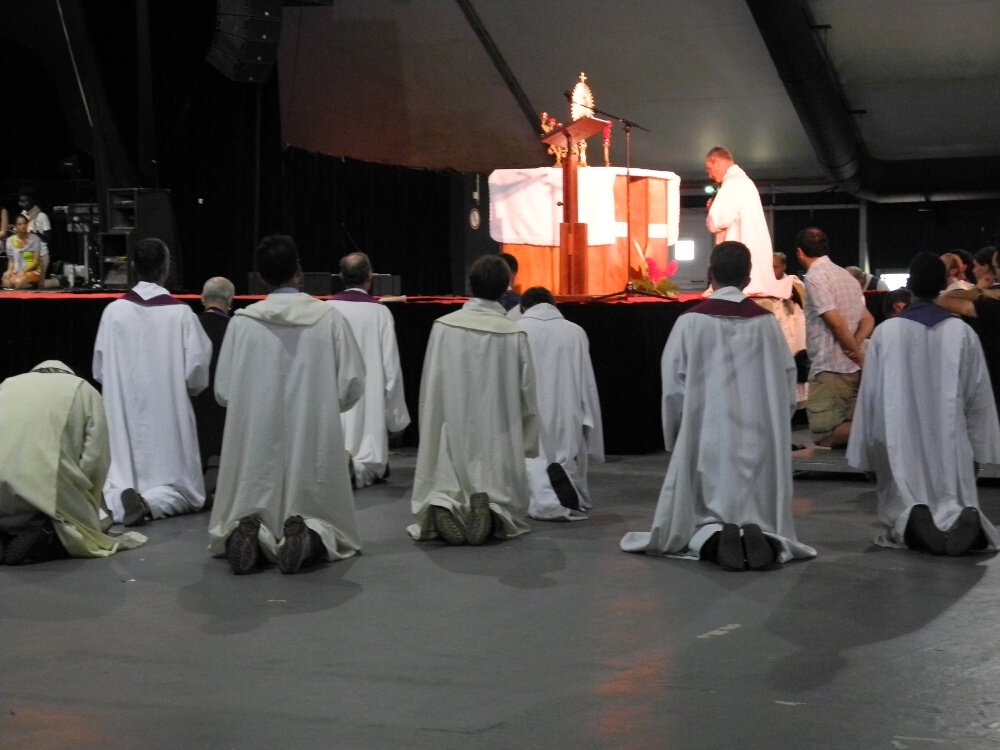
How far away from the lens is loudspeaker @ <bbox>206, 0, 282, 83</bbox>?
46.3 ft

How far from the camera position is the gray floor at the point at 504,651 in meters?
4.14

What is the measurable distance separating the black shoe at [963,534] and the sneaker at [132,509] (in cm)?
433

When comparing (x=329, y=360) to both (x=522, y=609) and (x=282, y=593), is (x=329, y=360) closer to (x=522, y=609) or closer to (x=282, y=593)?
(x=282, y=593)

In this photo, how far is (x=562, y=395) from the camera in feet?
28.2

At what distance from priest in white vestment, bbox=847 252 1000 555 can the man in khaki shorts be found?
2.30m

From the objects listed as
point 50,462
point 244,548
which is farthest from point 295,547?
point 50,462

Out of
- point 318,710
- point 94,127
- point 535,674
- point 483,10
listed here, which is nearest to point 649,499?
point 535,674

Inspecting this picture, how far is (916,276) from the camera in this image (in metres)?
7.27

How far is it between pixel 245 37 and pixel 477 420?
8.00 metres

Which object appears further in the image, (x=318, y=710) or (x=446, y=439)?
(x=446, y=439)

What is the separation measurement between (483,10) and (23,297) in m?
8.26

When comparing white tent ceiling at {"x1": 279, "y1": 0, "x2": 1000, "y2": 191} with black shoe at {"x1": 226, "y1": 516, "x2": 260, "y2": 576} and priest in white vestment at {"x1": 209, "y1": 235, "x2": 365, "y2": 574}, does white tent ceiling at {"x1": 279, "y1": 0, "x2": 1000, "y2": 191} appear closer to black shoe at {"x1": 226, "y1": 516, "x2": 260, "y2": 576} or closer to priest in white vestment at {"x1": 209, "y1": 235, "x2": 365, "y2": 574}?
priest in white vestment at {"x1": 209, "y1": 235, "x2": 365, "y2": 574}

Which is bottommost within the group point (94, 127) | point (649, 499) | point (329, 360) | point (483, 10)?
point (649, 499)

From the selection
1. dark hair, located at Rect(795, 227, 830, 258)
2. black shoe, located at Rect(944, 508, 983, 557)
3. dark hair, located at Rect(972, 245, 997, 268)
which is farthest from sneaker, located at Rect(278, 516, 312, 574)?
dark hair, located at Rect(972, 245, 997, 268)
